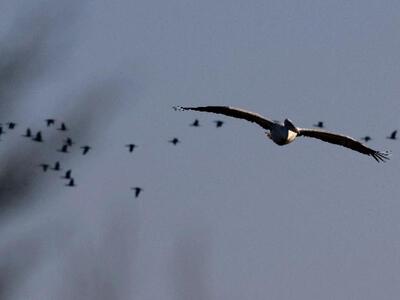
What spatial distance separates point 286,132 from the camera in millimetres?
24141

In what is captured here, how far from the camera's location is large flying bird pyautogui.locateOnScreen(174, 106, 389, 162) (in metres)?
24.1

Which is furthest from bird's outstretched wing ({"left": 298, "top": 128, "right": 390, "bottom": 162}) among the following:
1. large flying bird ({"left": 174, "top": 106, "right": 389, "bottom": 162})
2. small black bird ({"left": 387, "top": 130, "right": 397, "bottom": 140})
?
small black bird ({"left": 387, "top": 130, "right": 397, "bottom": 140})

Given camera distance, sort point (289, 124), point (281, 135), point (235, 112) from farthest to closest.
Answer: point (235, 112)
point (289, 124)
point (281, 135)

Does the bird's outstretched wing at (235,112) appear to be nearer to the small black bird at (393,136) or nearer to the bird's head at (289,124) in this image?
the bird's head at (289,124)

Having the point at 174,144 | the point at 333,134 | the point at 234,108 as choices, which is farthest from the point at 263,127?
the point at 174,144

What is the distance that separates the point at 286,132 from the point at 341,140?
5.21 metres

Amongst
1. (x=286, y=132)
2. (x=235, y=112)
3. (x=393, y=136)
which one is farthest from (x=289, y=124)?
(x=393, y=136)

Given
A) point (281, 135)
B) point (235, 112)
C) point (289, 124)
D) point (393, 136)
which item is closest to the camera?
point (281, 135)

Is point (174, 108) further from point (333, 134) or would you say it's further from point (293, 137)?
point (333, 134)

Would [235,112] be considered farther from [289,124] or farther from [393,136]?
[393,136]

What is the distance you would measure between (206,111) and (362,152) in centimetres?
556

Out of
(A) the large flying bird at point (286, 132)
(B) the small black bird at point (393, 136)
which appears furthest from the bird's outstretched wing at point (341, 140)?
(B) the small black bird at point (393, 136)

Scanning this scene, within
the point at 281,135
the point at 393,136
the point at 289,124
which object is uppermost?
the point at 393,136

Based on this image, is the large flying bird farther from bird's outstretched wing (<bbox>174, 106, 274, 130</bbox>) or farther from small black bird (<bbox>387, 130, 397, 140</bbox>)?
small black bird (<bbox>387, 130, 397, 140</bbox>)
